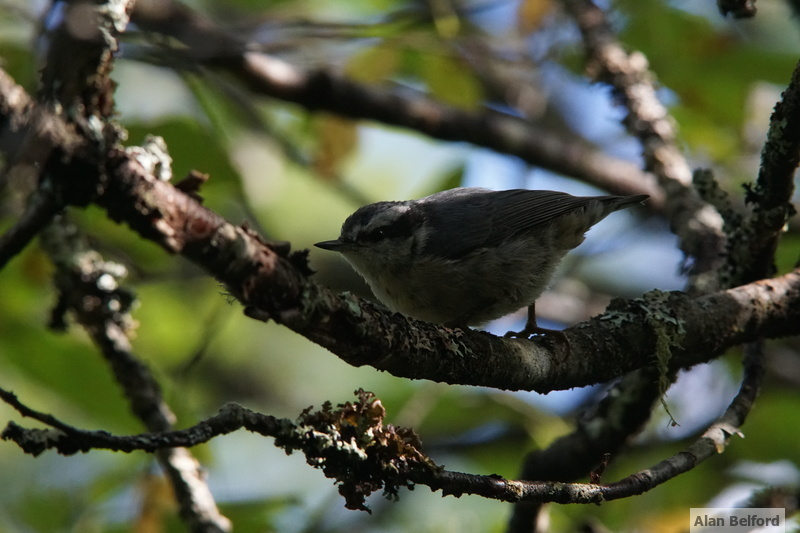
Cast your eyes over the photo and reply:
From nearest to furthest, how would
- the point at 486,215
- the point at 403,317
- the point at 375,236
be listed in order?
1. the point at 403,317
2. the point at 375,236
3. the point at 486,215

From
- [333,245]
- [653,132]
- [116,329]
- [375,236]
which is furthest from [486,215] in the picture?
[116,329]

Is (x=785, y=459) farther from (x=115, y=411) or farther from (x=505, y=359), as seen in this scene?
(x=115, y=411)

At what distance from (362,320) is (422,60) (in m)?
4.26

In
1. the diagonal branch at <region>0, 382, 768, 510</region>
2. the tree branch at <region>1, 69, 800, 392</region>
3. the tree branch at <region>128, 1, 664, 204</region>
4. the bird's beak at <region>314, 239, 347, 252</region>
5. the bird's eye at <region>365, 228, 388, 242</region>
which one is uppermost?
the tree branch at <region>128, 1, 664, 204</region>

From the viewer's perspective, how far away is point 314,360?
902cm

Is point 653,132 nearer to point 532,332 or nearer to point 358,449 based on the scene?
point 532,332

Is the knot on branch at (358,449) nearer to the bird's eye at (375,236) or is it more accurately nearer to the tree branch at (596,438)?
the tree branch at (596,438)

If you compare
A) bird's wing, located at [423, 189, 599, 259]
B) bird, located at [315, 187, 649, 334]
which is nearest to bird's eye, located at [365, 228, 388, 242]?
bird, located at [315, 187, 649, 334]

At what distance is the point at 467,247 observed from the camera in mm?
4184

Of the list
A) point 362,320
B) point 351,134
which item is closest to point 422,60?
point 351,134

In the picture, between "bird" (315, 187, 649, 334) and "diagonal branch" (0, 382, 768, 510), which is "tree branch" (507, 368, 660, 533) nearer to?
"bird" (315, 187, 649, 334)

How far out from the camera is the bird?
4.10m

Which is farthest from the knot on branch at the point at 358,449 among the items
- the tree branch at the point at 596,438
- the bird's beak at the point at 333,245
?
the bird's beak at the point at 333,245

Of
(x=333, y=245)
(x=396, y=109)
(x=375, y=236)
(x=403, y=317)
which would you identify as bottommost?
(x=403, y=317)
